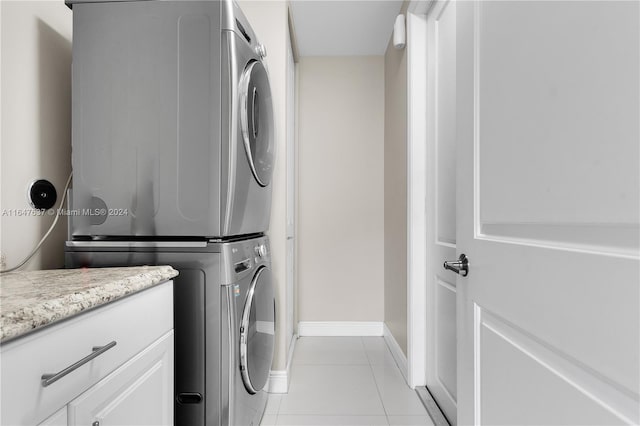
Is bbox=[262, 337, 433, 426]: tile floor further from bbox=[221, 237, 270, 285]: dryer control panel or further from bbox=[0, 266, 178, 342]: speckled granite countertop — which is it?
bbox=[0, 266, 178, 342]: speckled granite countertop

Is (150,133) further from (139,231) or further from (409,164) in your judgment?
(409,164)

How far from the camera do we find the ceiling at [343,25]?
2691 millimetres

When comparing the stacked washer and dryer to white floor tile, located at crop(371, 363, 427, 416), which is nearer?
the stacked washer and dryer

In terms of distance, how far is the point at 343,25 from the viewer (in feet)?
9.70

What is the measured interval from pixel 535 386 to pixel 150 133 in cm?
132

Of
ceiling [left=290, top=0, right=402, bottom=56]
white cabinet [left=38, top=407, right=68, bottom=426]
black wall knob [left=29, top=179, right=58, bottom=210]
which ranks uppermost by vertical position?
ceiling [left=290, top=0, right=402, bottom=56]

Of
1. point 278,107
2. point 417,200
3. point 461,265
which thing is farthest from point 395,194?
point 461,265

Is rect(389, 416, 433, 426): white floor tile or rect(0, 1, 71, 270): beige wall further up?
rect(0, 1, 71, 270): beige wall

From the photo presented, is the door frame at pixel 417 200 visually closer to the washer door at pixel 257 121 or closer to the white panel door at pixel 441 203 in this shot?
the white panel door at pixel 441 203

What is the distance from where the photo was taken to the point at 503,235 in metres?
0.89

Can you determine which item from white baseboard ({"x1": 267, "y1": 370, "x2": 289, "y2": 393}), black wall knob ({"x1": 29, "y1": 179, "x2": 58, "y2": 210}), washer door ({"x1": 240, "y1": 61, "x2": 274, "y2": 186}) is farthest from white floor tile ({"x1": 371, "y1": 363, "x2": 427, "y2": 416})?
black wall knob ({"x1": 29, "y1": 179, "x2": 58, "y2": 210})

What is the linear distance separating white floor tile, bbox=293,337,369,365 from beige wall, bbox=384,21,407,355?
1.02 ft

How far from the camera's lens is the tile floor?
195 centimetres

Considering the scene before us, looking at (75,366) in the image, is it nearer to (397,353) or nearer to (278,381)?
(278,381)
